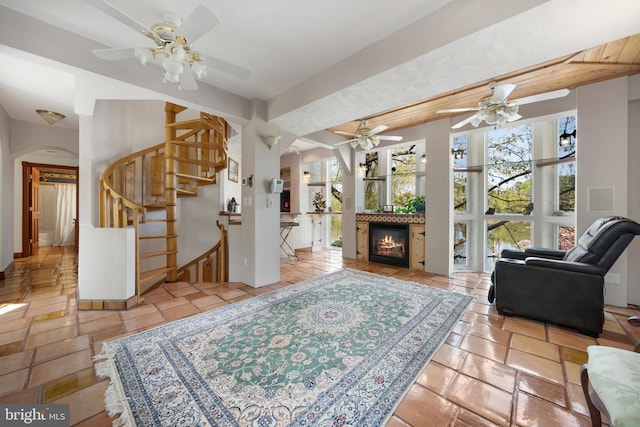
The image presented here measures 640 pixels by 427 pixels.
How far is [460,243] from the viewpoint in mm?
4582

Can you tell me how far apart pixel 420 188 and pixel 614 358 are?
419 cm

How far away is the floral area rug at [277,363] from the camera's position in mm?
1301

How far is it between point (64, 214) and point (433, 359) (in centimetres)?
1025

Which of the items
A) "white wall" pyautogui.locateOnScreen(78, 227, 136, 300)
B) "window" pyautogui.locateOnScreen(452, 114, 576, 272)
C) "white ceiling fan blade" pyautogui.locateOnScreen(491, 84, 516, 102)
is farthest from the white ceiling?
"window" pyautogui.locateOnScreen(452, 114, 576, 272)

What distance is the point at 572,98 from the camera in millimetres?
3129

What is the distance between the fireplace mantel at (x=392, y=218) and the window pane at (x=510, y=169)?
49.8 inches

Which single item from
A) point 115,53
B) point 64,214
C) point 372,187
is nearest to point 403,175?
point 372,187

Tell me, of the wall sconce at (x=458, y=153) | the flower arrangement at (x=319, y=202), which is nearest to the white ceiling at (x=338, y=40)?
the wall sconce at (x=458, y=153)

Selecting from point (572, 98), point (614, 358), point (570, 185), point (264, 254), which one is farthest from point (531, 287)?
point (264, 254)

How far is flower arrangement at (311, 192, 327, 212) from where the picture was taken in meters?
6.89

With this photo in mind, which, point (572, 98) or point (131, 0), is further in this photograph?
point (572, 98)

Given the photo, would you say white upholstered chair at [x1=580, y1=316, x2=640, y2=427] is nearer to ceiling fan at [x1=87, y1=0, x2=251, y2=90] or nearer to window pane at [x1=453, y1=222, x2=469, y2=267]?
ceiling fan at [x1=87, y1=0, x2=251, y2=90]

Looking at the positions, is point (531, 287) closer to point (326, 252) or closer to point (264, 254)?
point (264, 254)

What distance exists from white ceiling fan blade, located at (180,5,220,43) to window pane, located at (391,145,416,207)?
171 inches
